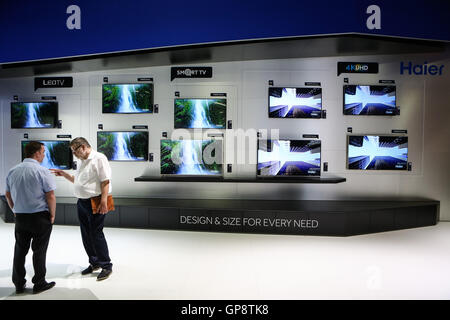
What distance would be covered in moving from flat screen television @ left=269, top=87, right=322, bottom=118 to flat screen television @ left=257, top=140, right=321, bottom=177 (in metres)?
0.50

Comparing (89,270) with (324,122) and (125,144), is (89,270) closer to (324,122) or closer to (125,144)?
(125,144)

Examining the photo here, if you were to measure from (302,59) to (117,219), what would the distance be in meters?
4.21

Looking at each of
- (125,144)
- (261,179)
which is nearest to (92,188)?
(125,144)

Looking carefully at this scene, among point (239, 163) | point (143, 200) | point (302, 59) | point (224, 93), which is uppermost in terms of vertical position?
point (302, 59)

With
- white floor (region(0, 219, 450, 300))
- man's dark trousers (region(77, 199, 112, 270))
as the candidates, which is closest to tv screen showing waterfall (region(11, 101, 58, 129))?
white floor (region(0, 219, 450, 300))

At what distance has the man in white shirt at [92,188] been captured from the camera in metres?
2.46

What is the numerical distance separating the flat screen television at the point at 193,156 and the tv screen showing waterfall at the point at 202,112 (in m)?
0.31

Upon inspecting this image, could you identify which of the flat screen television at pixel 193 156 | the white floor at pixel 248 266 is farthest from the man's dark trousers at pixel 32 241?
the flat screen television at pixel 193 156

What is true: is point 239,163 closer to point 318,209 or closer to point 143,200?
point 318,209

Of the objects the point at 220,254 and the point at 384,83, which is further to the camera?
the point at 384,83

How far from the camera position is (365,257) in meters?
3.08

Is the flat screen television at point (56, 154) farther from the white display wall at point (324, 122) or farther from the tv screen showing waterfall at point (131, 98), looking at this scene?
the tv screen showing waterfall at point (131, 98)

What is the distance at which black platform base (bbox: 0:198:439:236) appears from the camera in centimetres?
384

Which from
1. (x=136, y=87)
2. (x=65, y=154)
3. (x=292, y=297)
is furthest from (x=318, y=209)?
(x=65, y=154)
